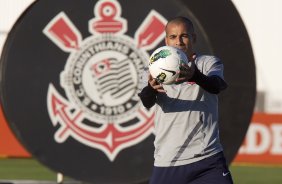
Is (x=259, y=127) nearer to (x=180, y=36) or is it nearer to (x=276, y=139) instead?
(x=276, y=139)

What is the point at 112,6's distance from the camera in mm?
10336

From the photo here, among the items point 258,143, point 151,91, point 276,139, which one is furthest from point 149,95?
point 276,139

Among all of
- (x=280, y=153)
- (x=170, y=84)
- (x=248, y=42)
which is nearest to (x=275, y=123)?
(x=280, y=153)

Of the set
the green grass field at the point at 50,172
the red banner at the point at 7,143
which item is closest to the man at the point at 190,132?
the green grass field at the point at 50,172

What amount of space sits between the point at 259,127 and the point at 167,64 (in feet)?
39.8

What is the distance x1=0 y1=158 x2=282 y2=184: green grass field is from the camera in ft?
46.0

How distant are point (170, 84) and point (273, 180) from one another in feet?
26.7

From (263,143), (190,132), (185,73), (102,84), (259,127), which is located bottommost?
(263,143)

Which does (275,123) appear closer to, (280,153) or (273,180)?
(280,153)

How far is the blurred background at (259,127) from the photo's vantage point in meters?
15.2

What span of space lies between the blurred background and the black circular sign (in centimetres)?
163

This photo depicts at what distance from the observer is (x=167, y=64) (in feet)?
20.3

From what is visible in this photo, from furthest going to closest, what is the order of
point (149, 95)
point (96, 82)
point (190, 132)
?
1. point (96, 82)
2. point (190, 132)
3. point (149, 95)

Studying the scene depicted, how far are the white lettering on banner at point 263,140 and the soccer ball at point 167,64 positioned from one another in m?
11.8
